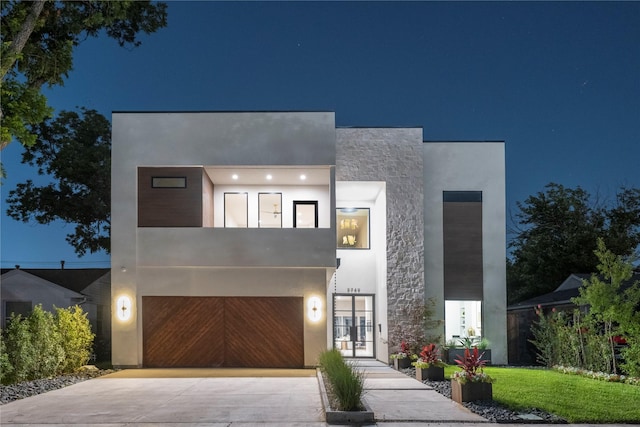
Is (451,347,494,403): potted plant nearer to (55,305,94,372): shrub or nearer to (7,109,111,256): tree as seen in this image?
(55,305,94,372): shrub

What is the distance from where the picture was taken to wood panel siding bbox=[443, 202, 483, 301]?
67.2 feet

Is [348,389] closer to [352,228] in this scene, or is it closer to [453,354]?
[453,354]

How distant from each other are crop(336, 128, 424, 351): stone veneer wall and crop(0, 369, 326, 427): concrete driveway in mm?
5711

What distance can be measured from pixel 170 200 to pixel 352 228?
6895 mm

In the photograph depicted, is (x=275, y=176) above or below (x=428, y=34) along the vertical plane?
below

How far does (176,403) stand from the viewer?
11.0 meters

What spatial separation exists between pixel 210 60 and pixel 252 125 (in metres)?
71.7

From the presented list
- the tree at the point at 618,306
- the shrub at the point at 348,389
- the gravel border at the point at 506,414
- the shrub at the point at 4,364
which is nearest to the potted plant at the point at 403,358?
the tree at the point at 618,306

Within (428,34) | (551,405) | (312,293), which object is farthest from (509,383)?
(428,34)

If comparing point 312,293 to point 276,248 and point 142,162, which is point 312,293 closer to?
point 276,248

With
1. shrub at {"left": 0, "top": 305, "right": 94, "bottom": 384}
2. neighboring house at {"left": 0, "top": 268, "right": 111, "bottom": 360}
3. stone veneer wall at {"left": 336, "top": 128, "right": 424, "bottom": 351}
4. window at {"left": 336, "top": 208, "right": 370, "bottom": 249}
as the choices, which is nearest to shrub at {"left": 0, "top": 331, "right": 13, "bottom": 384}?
shrub at {"left": 0, "top": 305, "right": 94, "bottom": 384}

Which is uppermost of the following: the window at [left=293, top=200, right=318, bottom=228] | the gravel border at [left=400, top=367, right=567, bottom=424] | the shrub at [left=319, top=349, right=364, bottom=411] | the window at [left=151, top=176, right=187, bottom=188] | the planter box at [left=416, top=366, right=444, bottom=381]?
the window at [left=151, top=176, right=187, bottom=188]

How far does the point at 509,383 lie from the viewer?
13617 mm

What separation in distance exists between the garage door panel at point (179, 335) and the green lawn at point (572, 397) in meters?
7.91
